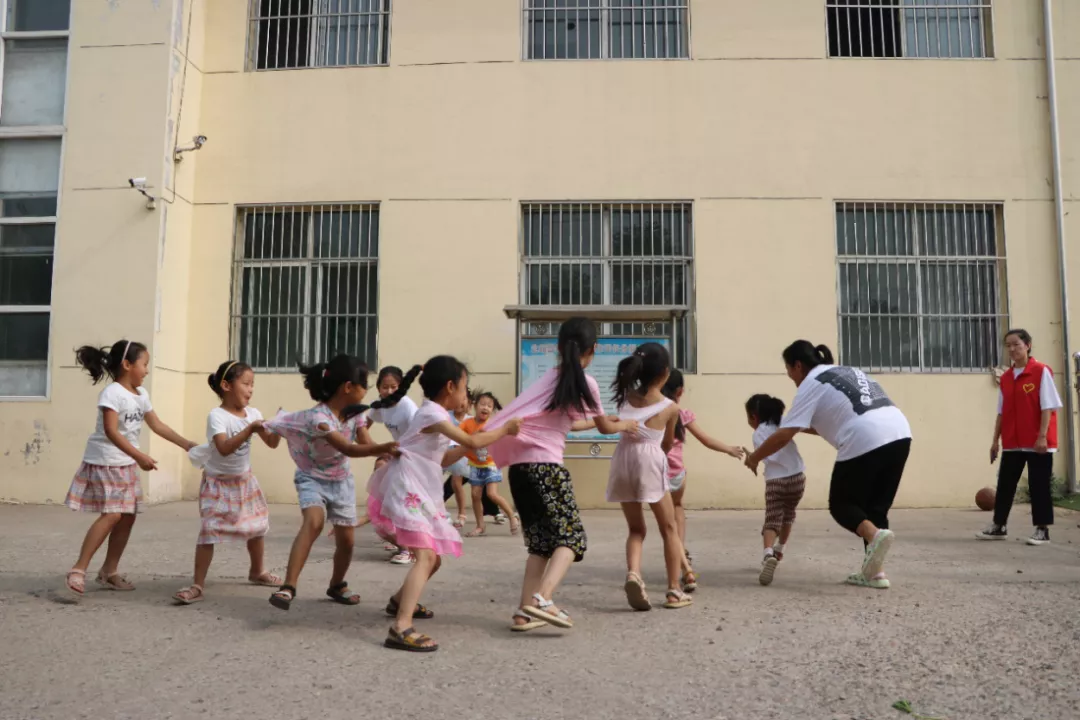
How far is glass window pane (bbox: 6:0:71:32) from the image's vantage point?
35.6 ft

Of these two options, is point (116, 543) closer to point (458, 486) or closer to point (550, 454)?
point (550, 454)

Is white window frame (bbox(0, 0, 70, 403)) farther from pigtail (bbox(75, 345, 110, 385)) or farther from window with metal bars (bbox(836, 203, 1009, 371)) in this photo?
window with metal bars (bbox(836, 203, 1009, 371))

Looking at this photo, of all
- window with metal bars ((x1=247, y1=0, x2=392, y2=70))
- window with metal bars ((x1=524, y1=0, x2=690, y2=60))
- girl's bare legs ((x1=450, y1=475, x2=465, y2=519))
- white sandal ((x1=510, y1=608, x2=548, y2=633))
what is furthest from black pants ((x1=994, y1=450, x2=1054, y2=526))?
window with metal bars ((x1=247, y1=0, x2=392, y2=70))

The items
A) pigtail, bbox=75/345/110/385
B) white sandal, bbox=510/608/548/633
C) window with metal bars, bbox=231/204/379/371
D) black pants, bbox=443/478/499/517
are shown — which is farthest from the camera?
window with metal bars, bbox=231/204/379/371

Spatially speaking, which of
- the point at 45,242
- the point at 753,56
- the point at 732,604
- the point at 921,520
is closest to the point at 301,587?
the point at 732,604

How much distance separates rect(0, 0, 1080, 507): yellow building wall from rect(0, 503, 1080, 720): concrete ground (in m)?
3.96

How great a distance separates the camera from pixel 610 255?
A: 1051 centimetres

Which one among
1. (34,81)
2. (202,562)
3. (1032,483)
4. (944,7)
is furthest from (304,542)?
(944,7)

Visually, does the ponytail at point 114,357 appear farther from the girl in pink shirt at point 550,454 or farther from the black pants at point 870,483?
the black pants at point 870,483

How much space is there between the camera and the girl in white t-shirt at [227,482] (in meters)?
5.17

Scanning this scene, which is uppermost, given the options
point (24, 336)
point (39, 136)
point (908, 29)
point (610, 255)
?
point (908, 29)

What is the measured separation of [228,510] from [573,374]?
2212 millimetres

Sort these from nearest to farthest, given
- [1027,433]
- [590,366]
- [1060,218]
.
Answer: [1027,433]
[590,366]
[1060,218]

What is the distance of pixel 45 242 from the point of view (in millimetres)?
10609
